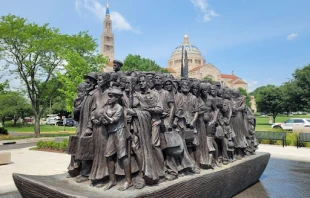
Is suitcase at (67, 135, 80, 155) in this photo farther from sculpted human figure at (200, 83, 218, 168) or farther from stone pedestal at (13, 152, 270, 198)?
sculpted human figure at (200, 83, 218, 168)

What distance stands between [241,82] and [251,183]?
117551 millimetres

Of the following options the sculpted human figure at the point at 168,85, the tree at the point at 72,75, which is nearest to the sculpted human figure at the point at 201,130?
the sculpted human figure at the point at 168,85

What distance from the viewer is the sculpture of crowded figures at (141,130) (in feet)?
17.0

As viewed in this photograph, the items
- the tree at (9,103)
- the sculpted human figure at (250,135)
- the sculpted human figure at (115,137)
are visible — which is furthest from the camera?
the tree at (9,103)

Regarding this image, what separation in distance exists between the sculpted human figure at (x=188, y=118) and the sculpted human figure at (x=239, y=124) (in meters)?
2.24

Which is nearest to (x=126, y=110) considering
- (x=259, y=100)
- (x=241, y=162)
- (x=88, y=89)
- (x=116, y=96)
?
(x=116, y=96)

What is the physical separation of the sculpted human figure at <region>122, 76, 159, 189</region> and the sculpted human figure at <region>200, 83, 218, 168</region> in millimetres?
2111

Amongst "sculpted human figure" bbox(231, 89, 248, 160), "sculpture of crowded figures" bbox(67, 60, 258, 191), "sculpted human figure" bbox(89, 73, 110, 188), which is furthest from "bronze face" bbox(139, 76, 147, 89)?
"sculpted human figure" bbox(231, 89, 248, 160)

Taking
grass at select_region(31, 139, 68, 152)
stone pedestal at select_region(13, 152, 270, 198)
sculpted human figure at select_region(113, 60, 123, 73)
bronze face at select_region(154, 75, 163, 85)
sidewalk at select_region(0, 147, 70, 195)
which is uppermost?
sculpted human figure at select_region(113, 60, 123, 73)

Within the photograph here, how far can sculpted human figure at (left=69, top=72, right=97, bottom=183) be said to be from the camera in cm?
548

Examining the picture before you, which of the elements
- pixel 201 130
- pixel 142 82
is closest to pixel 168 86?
pixel 142 82

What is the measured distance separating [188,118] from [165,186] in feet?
6.98

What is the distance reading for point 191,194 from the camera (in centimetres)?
567

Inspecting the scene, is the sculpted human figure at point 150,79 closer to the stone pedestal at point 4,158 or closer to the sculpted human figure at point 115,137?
the sculpted human figure at point 115,137
